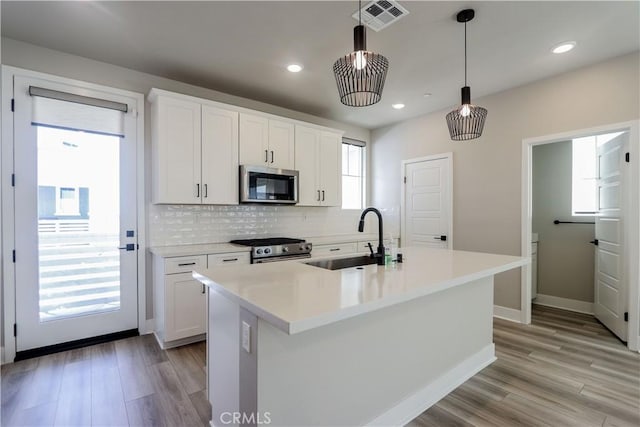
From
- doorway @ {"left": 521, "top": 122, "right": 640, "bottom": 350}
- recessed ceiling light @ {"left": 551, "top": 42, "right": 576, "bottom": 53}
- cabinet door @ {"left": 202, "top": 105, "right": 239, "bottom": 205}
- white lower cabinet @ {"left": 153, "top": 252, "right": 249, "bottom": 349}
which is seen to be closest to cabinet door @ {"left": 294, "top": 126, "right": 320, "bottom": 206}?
cabinet door @ {"left": 202, "top": 105, "right": 239, "bottom": 205}

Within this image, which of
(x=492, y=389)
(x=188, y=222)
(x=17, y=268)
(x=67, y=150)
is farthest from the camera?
(x=188, y=222)

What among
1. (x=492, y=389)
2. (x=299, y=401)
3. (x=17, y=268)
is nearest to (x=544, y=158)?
(x=492, y=389)

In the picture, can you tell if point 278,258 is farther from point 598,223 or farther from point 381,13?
point 598,223

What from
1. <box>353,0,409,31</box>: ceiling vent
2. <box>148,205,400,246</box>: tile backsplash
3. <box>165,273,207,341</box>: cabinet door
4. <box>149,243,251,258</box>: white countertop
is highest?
<box>353,0,409,31</box>: ceiling vent

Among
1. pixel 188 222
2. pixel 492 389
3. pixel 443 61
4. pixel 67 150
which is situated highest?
pixel 443 61

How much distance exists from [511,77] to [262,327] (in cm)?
362

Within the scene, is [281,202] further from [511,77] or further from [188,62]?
[511,77]

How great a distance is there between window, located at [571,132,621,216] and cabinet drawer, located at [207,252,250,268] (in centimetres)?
435

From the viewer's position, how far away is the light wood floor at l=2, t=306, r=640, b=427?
1.88 m

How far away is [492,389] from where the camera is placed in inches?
86.4

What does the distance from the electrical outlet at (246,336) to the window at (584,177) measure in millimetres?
4710

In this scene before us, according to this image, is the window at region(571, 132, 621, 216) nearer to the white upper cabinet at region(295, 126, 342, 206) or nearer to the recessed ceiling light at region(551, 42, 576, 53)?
the recessed ceiling light at region(551, 42, 576, 53)

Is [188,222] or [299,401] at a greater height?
[188,222]

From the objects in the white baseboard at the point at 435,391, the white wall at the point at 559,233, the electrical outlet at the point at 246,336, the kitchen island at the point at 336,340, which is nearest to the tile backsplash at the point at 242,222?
the kitchen island at the point at 336,340
